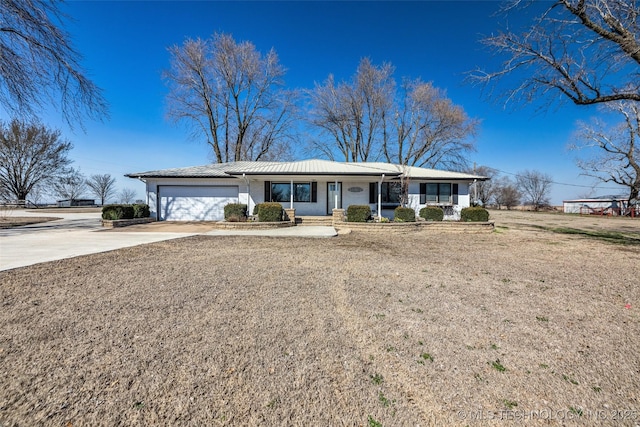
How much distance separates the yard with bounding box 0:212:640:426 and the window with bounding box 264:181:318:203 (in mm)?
10059

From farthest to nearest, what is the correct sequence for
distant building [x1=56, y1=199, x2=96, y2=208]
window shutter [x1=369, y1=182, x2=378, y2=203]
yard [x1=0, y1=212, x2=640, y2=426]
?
1. distant building [x1=56, y1=199, x2=96, y2=208]
2. window shutter [x1=369, y1=182, x2=378, y2=203]
3. yard [x1=0, y1=212, x2=640, y2=426]

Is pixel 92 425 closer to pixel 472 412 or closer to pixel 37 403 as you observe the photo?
pixel 37 403

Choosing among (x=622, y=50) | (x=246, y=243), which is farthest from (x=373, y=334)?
(x=622, y=50)

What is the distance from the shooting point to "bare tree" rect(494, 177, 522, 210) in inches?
1802

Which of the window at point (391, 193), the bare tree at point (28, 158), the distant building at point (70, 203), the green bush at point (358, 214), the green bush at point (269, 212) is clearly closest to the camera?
the green bush at point (269, 212)

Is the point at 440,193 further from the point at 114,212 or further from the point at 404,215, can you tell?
the point at 114,212

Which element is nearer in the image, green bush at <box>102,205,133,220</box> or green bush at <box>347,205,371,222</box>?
green bush at <box>347,205,371,222</box>

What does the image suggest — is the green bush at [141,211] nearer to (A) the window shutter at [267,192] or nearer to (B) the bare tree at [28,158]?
(A) the window shutter at [267,192]

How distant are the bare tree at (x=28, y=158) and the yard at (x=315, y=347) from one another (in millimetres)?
33693

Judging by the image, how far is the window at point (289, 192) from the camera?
14.6 metres

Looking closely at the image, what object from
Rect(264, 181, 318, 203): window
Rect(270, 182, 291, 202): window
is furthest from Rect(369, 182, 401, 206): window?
Rect(270, 182, 291, 202): window

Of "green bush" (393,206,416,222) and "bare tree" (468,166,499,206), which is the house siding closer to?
"green bush" (393,206,416,222)

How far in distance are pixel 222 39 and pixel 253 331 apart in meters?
24.8

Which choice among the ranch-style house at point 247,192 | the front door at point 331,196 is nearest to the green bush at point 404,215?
the ranch-style house at point 247,192
